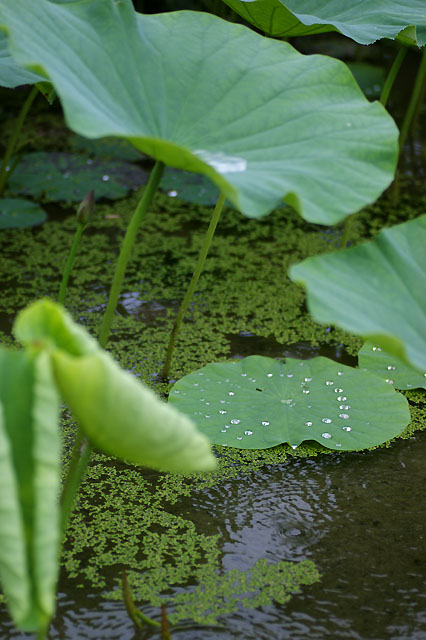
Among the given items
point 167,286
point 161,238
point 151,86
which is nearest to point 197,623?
point 151,86

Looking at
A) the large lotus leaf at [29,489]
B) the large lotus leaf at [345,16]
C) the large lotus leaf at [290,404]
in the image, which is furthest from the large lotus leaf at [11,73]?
the large lotus leaf at [29,489]

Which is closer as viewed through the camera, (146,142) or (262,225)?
(146,142)

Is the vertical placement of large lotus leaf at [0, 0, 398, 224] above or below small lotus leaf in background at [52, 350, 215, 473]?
above

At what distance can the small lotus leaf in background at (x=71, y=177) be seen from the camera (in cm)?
232

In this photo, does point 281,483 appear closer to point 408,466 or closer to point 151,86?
point 408,466

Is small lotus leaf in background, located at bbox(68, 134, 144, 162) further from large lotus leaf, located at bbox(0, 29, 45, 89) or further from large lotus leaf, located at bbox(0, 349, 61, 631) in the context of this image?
large lotus leaf, located at bbox(0, 349, 61, 631)

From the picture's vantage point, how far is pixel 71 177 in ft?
7.85

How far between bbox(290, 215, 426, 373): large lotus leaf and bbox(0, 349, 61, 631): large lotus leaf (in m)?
0.28

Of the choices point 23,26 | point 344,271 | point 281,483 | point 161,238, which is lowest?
point 161,238

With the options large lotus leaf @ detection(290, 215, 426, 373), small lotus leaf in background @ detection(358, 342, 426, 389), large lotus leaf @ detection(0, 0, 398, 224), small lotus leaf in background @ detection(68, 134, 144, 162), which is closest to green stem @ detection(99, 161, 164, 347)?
large lotus leaf @ detection(0, 0, 398, 224)

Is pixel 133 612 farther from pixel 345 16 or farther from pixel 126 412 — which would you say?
pixel 345 16

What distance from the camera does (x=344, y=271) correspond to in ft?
2.80

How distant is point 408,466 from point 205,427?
350 mm

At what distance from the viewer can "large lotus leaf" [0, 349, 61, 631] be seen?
21.6 inches
